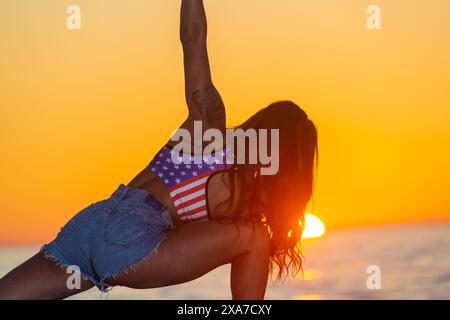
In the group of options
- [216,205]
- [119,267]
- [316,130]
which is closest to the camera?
[119,267]

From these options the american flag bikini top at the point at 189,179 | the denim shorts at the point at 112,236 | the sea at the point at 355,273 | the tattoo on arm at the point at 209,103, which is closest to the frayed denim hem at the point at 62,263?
the denim shorts at the point at 112,236

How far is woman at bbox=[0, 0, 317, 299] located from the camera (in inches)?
89.3

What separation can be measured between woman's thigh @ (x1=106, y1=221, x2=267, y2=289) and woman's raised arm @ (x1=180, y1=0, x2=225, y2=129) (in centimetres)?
36

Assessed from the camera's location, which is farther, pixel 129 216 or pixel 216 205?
pixel 216 205

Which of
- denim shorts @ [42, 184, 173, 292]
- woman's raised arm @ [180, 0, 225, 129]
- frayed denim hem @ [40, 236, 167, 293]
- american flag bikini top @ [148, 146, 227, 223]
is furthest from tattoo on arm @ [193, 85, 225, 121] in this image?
frayed denim hem @ [40, 236, 167, 293]

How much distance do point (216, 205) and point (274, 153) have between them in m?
0.26

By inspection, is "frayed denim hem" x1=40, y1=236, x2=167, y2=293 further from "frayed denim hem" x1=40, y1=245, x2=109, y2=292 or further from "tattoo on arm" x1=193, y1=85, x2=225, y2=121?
"tattoo on arm" x1=193, y1=85, x2=225, y2=121

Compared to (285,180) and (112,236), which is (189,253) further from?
(285,180)

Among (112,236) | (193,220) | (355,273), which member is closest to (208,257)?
(193,220)

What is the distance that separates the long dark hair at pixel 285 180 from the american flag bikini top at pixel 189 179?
83 millimetres

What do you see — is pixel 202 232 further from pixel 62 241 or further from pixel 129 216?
pixel 62 241

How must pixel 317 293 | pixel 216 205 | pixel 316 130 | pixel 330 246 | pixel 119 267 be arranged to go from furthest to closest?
pixel 330 246, pixel 317 293, pixel 316 130, pixel 216 205, pixel 119 267
